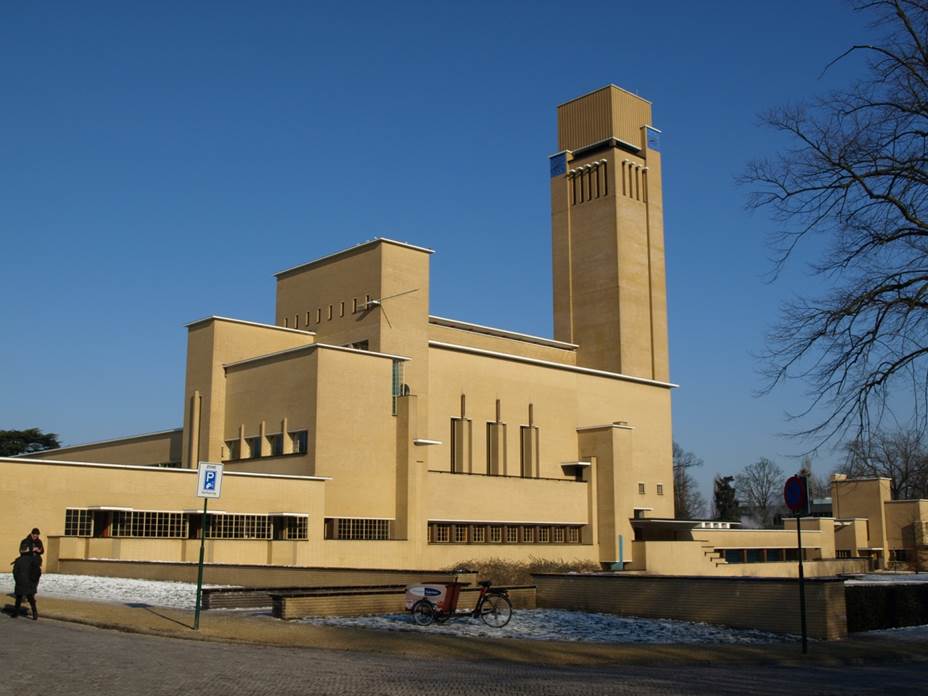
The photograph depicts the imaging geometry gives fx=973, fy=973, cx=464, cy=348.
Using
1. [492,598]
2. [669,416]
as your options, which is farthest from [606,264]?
[492,598]

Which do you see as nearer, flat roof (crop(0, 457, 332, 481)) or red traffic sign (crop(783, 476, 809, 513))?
red traffic sign (crop(783, 476, 809, 513))

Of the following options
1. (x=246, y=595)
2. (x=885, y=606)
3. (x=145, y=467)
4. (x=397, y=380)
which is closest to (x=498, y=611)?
(x=246, y=595)

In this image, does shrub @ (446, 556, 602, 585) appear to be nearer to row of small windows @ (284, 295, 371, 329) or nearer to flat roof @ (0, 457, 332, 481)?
flat roof @ (0, 457, 332, 481)

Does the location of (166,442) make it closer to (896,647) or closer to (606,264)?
(606,264)

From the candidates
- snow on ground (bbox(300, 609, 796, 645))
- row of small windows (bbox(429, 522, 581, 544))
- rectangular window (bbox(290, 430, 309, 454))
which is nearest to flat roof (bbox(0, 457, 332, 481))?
rectangular window (bbox(290, 430, 309, 454))

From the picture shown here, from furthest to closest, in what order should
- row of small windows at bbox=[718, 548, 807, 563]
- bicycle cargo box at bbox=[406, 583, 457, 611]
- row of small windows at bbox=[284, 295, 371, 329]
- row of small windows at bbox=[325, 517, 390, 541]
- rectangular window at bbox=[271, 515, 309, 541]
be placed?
row of small windows at bbox=[718, 548, 807, 563] < row of small windows at bbox=[284, 295, 371, 329] < row of small windows at bbox=[325, 517, 390, 541] < rectangular window at bbox=[271, 515, 309, 541] < bicycle cargo box at bbox=[406, 583, 457, 611]

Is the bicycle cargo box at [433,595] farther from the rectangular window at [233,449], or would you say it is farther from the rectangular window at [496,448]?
the rectangular window at [496,448]

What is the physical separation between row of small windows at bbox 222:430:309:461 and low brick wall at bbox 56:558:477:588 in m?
16.8

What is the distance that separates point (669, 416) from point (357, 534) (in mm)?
31462

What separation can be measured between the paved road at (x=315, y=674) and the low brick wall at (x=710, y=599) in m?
3.02

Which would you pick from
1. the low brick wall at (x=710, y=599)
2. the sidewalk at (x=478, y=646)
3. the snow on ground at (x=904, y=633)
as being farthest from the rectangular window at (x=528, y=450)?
the sidewalk at (x=478, y=646)

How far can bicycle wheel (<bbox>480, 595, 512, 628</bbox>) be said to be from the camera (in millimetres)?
21266

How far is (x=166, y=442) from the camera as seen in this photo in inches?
2254

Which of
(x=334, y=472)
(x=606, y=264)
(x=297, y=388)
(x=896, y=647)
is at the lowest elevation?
(x=896, y=647)
